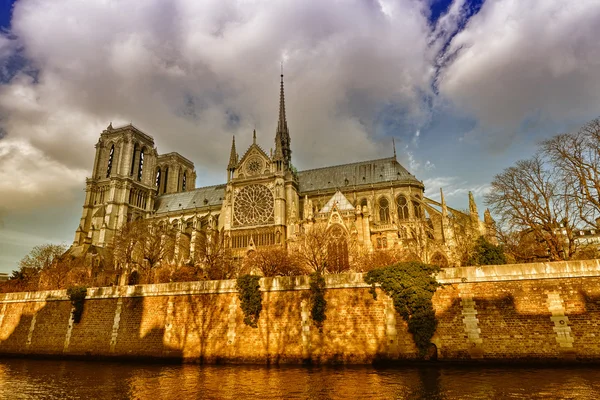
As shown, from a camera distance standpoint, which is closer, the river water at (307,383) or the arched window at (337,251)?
the river water at (307,383)

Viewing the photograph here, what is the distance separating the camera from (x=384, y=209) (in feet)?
168

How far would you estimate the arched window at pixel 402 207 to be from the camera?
4970 cm

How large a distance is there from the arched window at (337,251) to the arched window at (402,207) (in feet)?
51.9

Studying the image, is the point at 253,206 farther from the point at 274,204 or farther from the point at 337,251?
the point at 337,251

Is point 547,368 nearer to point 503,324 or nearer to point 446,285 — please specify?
point 503,324

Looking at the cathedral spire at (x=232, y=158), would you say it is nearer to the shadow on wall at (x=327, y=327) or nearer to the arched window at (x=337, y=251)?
the arched window at (x=337, y=251)

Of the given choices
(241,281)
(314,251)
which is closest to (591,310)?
(241,281)

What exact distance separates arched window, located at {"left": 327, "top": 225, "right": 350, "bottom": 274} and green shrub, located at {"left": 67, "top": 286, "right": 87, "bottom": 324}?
60.6 ft

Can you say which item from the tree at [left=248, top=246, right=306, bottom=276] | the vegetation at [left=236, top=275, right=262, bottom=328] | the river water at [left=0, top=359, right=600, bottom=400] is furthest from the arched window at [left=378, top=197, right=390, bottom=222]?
the river water at [left=0, top=359, right=600, bottom=400]

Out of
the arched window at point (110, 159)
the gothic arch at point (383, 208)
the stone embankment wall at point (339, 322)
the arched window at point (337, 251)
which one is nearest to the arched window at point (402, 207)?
the gothic arch at point (383, 208)

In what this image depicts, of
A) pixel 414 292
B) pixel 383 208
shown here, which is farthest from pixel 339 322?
pixel 383 208

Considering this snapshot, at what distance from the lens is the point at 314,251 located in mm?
30938

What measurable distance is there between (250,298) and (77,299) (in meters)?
11.8

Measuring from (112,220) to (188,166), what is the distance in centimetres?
2763
